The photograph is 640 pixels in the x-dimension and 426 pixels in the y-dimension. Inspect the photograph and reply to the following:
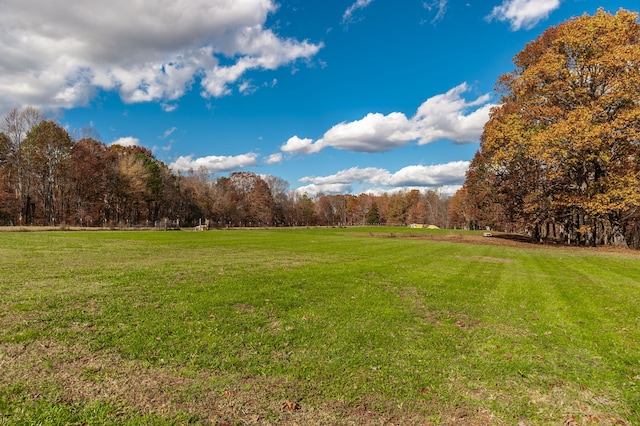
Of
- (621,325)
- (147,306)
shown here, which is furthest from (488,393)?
(147,306)

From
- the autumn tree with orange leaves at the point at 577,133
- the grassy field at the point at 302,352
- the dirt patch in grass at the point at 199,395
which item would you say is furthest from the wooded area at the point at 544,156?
the dirt patch in grass at the point at 199,395

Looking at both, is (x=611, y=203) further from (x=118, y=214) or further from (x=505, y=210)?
(x=118, y=214)

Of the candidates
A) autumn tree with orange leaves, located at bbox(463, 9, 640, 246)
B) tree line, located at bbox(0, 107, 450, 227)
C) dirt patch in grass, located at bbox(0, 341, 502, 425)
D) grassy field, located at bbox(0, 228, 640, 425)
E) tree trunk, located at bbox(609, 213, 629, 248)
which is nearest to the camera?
dirt patch in grass, located at bbox(0, 341, 502, 425)

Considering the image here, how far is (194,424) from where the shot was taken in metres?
3.78

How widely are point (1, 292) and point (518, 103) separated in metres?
39.1

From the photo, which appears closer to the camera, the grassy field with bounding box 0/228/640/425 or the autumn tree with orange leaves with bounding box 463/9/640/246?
the grassy field with bounding box 0/228/640/425

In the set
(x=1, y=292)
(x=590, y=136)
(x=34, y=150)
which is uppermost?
(x=34, y=150)

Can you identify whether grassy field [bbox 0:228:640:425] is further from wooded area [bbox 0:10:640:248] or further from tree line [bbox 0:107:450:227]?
tree line [bbox 0:107:450:227]

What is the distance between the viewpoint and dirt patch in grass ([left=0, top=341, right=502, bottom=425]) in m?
4.02

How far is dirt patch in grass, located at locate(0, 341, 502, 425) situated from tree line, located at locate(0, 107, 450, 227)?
4900 cm

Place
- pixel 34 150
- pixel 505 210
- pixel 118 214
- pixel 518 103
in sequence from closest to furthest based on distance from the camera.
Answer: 1. pixel 518 103
2. pixel 505 210
3. pixel 34 150
4. pixel 118 214

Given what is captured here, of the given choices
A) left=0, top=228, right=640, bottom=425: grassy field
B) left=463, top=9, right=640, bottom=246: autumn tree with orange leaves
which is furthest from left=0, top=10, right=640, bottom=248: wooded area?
left=0, top=228, right=640, bottom=425: grassy field

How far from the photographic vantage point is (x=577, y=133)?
25203 mm

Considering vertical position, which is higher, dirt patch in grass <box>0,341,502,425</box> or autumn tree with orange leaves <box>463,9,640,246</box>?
autumn tree with orange leaves <box>463,9,640,246</box>
